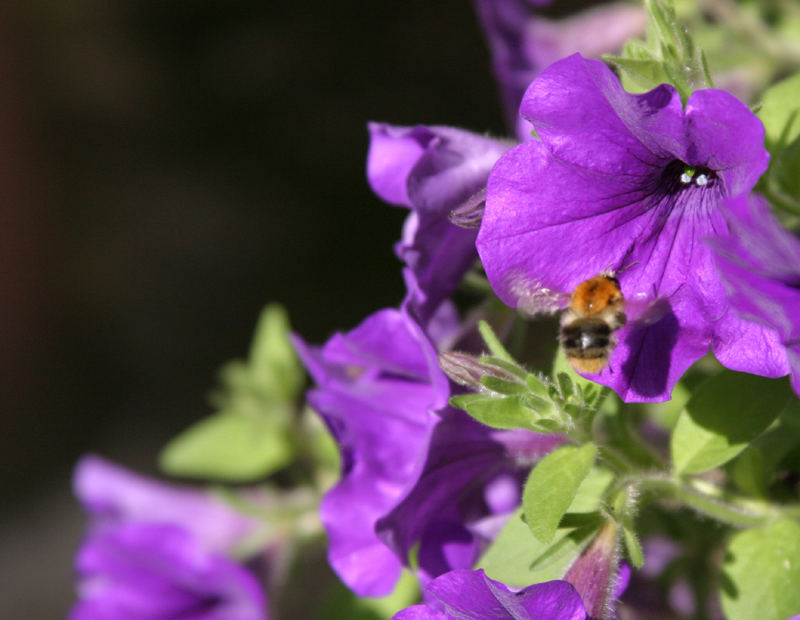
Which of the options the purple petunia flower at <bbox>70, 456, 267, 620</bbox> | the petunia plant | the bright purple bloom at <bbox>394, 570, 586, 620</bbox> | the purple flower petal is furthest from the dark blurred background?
the bright purple bloom at <bbox>394, 570, 586, 620</bbox>

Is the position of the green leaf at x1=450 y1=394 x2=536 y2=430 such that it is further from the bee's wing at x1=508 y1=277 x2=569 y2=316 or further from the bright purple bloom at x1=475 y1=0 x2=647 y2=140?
the bright purple bloom at x1=475 y1=0 x2=647 y2=140

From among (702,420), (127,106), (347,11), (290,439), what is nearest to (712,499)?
(702,420)

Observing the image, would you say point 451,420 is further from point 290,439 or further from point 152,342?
point 152,342

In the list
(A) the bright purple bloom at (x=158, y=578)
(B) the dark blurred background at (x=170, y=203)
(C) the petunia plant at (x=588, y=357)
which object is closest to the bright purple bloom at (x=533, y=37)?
(C) the petunia plant at (x=588, y=357)

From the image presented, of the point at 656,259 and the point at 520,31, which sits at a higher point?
the point at 520,31

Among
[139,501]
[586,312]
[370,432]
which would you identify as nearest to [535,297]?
[586,312]

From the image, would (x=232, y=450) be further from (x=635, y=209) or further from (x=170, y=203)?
(x=170, y=203)

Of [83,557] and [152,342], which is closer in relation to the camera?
[83,557]

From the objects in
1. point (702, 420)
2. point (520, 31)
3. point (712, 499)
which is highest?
point (520, 31)
